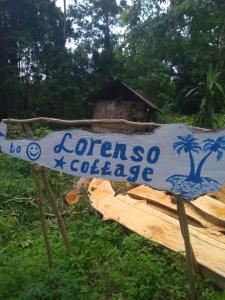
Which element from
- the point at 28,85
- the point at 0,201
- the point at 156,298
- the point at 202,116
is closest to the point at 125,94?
the point at 28,85

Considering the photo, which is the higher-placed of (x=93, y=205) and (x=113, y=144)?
(x=113, y=144)

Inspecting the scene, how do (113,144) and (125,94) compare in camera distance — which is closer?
(113,144)

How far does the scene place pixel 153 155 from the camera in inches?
112

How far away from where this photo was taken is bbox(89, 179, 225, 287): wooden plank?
352 cm

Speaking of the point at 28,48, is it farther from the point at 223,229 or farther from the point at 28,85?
the point at 223,229

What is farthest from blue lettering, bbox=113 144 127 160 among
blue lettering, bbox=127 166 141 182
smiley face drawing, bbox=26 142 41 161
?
smiley face drawing, bbox=26 142 41 161

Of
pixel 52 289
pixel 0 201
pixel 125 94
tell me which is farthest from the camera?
pixel 125 94

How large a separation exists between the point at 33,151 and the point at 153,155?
1016 millimetres

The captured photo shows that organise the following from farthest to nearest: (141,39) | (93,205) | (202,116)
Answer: (141,39), (202,116), (93,205)

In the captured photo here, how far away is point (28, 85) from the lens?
70.0 ft

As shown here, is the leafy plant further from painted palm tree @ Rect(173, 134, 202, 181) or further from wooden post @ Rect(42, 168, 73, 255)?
painted palm tree @ Rect(173, 134, 202, 181)

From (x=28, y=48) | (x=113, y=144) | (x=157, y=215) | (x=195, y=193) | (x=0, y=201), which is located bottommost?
(x=0, y=201)

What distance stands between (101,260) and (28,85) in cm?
1845

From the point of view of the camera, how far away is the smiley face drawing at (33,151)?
10.6 feet
